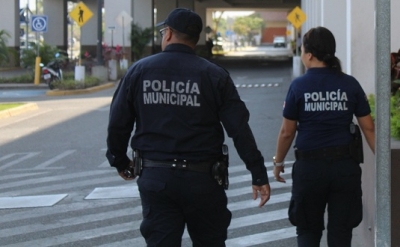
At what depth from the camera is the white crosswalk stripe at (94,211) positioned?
8.16m

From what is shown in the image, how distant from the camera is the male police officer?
471 cm

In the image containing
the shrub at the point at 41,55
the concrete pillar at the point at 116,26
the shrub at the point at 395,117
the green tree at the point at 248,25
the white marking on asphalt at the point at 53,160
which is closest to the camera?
the shrub at the point at 395,117

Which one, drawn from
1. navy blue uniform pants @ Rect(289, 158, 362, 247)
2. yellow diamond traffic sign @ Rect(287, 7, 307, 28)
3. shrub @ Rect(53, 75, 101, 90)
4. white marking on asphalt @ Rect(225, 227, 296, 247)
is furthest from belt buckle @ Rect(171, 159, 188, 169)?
yellow diamond traffic sign @ Rect(287, 7, 307, 28)

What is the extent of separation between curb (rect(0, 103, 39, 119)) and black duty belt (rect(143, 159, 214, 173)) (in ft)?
55.0

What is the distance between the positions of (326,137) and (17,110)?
17561 mm

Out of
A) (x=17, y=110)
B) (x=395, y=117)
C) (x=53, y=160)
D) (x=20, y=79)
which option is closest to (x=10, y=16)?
(x=20, y=79)

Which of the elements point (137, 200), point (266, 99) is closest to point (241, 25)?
point (266, 99)

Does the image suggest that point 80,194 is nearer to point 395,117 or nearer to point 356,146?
point 395,117

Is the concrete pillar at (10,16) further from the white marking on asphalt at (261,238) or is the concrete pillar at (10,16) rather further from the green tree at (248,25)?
the green tree at (248,25)

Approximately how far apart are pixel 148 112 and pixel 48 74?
26441 millimetres

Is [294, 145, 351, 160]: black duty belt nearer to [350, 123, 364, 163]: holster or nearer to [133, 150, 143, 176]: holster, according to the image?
[350, 123, 364, 163]: holster

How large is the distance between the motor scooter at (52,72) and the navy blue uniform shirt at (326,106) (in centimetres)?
2566

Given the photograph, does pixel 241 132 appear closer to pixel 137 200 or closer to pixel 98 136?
pixel 137 200

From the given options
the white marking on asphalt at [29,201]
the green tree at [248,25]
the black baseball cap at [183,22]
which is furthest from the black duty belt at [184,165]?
the green tree at [248,25]
